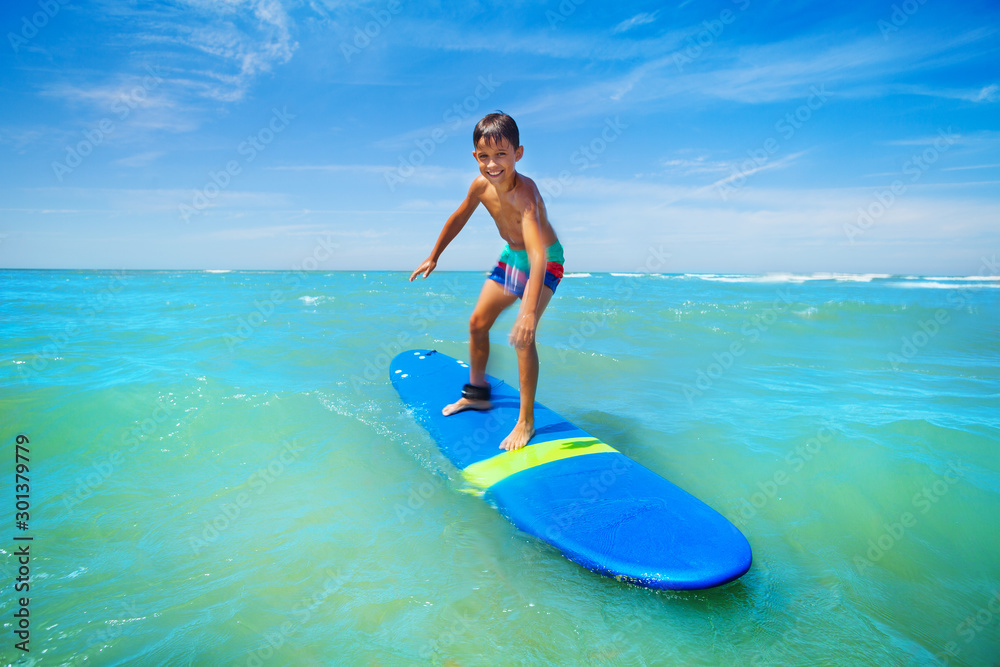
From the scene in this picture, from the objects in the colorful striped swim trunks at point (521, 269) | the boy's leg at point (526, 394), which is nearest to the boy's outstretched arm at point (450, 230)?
the colorful striped swim trunks at point (521, 269)

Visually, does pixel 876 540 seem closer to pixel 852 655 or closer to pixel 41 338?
pixel 852 655

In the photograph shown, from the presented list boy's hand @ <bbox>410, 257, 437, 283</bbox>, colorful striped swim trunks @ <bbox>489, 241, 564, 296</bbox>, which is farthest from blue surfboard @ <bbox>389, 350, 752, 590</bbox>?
boy's hand @ <bbox>410, 257, 437, 283</bbox>

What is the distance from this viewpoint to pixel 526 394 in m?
2.86

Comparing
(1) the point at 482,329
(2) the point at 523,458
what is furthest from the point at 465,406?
(2) the point at 523,458

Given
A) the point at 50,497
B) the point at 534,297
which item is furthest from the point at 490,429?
the point at 50,497

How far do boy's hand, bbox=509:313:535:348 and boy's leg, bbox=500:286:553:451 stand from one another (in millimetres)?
226

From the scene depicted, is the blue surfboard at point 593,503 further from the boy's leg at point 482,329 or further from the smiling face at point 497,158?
the smiling face at point 497,158

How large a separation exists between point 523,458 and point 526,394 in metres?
0.37

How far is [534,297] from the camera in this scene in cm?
254

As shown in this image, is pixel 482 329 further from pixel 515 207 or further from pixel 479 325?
pixel 515 207

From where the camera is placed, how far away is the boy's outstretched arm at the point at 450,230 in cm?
337

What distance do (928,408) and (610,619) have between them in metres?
3.81

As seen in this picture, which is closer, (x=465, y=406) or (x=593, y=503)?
(x=593, y=503)

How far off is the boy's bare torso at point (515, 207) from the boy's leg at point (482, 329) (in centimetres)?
33
